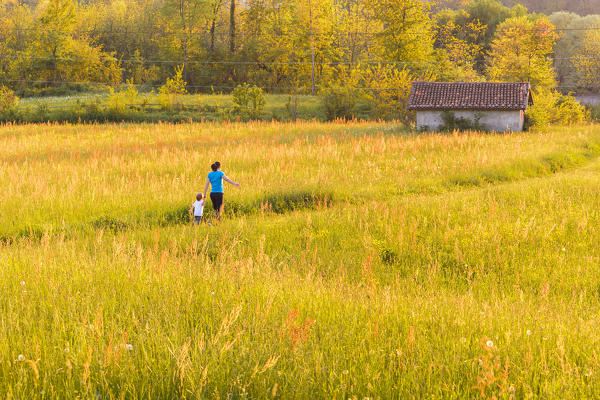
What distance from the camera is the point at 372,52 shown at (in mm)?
62438

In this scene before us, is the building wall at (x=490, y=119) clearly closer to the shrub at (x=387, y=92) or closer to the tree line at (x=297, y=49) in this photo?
the shrub at (x=387, y=92)

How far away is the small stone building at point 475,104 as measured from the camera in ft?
111

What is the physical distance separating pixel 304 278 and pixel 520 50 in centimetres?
6512

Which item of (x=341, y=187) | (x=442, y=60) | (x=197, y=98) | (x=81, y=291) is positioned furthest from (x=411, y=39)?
(x=81, y=291)

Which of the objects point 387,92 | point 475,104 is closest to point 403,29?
point 387,92

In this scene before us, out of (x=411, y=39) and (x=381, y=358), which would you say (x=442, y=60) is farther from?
(x=381, y=358)

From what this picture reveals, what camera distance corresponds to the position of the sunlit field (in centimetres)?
311

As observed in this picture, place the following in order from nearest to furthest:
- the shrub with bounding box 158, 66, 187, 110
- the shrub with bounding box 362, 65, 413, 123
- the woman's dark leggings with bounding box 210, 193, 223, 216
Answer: the woman's dark leggings with bounding box 210, 193, 223, 216
the shrub with bounding box 158, 66, 187, 110
the shrub with bounding box 362, 65, 413, 123

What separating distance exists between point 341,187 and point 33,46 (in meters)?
59.7

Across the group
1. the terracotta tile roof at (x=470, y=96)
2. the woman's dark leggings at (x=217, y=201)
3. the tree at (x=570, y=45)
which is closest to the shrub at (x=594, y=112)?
the tree at (x=570, y=45)

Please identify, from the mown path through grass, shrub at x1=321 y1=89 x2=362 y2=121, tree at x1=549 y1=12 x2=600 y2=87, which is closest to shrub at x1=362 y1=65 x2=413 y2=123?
shrub at x1=321 y1=89 x2=362 y2=121

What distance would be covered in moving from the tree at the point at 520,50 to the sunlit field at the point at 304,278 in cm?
3769

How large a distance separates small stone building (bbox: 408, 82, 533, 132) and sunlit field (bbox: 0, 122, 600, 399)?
14819mm

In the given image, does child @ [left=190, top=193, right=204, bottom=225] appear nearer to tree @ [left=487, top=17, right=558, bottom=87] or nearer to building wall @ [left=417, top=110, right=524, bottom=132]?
building wall @ [left=417, top=110, right=524, bottom=132]
